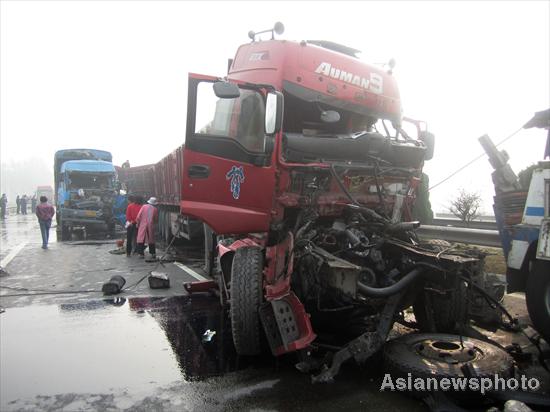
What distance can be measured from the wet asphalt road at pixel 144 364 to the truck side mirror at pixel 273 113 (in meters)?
2.33

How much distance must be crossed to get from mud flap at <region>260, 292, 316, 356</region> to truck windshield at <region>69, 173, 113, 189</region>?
16.7m

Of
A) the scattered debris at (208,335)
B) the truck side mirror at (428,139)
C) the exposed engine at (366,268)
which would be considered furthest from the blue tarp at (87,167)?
the exposed engine at (366,268)

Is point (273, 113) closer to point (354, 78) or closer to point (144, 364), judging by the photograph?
point (354, 78)

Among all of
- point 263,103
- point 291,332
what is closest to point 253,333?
point 291,332

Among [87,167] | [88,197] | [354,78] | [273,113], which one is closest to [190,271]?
[354,78]

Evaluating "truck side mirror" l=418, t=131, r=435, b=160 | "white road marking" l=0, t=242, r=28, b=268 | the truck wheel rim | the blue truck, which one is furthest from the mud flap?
the blue truck

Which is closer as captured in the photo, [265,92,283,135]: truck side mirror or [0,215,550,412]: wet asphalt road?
[0,215,550,412]: wet asphalt road

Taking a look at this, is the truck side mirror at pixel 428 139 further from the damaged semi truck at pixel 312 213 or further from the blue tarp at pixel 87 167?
the blue tarp at pixel 87 167

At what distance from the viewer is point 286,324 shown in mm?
4082

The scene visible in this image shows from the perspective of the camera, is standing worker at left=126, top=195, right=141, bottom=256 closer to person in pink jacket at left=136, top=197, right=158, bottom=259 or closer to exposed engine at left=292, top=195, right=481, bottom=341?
person in pink jacket at left=136, top=197, right=158, bottom=259

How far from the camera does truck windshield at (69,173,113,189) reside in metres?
18.9

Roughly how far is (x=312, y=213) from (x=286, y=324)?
124cm

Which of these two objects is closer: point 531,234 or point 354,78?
point 531,234

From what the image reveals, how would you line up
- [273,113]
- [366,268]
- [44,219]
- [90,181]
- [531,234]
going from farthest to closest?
[90,181]
[44,219]
[273,113]
[366,268]
[531,234]
